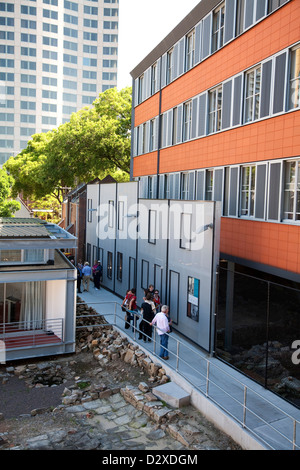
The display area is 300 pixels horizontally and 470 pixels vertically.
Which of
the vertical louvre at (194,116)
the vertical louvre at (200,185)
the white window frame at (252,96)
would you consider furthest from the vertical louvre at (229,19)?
the vertical louvre at (200,185)

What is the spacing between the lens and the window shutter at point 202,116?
60.8 ft

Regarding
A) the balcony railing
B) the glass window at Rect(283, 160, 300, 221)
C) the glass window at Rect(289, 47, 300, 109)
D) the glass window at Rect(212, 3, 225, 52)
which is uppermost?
the glass window at Rect(212, 3, 225, 52)

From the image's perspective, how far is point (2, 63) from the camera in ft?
263

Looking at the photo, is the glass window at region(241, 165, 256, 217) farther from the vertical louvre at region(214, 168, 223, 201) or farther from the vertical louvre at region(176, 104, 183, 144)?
the vertical louvre at region(176, 104, 183, 144)

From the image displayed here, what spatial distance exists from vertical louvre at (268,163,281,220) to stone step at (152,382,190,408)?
19.9 feet

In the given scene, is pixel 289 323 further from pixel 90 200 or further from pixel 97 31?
pixel 97 31

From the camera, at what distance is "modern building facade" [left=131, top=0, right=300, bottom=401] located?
13.1 metres

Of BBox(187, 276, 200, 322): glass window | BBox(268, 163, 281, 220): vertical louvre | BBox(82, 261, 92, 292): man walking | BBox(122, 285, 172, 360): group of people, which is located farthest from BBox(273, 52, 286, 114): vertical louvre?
BBox(82, 261, 92, 292): man walking

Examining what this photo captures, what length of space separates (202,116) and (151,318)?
9.16m

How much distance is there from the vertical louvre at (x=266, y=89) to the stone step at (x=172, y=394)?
9.10 m

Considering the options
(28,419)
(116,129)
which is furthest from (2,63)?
(28,419)

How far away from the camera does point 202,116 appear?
61.5ft

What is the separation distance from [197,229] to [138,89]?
16114 mm

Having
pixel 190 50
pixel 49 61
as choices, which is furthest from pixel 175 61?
pixel 49 61
